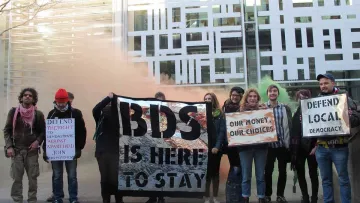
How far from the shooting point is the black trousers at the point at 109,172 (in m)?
5.12

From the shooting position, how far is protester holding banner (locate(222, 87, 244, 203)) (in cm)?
509

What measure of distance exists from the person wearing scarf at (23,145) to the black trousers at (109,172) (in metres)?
0.98

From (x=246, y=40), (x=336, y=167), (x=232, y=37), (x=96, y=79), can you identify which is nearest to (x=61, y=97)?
(x=336, y=167)

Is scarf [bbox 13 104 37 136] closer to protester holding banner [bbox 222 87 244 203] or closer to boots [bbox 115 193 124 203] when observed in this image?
boots [bbox 115 193 124 203]

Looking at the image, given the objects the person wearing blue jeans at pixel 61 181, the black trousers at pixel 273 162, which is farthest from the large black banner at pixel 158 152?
the black trousers at pixel 273 162

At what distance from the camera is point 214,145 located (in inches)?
208

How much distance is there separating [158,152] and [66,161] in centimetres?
141

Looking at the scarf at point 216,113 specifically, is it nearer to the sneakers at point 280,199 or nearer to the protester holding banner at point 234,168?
the protester holding banner at point 234,168

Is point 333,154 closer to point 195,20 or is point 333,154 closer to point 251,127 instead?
point 251,127

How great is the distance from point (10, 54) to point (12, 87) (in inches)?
36.9

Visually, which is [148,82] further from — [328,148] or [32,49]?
[328,148]

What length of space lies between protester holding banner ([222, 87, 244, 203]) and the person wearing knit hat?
2.21 metres

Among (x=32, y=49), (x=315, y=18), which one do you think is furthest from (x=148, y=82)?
(x=315, y=18)

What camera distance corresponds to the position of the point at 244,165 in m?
4.86
